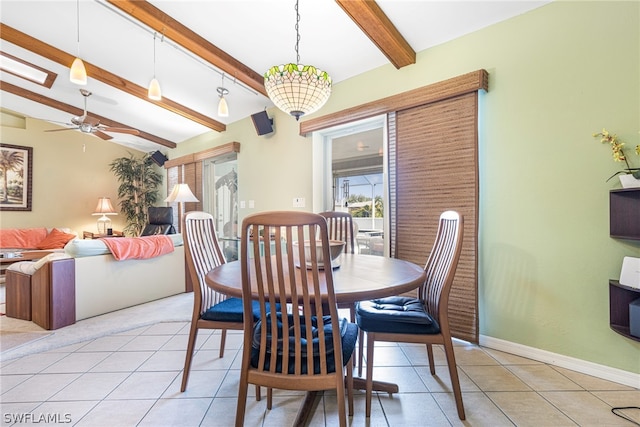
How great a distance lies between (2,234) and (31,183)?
3.62 feet

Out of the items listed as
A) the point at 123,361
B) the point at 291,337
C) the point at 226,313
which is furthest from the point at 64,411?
the point at 291,337

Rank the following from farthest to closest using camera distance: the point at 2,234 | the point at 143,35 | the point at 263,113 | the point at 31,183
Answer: the point at 31,183 < the point at 2,234 < the point at 263,113 < the point at 143,35

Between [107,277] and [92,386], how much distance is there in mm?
1498

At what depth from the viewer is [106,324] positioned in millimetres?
2658

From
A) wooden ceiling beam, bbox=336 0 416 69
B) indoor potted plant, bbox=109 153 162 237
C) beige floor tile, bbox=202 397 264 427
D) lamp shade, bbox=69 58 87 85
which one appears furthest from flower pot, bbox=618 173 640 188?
indoor potted plant, bbox=109 153 162 237

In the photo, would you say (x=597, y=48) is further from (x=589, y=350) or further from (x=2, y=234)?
(x=2, y=234)

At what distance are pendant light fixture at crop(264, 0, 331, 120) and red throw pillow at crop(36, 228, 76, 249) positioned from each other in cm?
559

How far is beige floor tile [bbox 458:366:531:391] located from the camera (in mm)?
1702

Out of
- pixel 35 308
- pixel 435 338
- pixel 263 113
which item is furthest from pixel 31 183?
pixel 435 338

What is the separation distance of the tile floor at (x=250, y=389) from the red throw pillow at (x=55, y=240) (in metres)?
4.02

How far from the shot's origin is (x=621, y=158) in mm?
1703

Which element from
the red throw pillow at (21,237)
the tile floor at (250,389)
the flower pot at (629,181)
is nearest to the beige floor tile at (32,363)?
the tile floor at (250,389)

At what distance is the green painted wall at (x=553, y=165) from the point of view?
1.76m

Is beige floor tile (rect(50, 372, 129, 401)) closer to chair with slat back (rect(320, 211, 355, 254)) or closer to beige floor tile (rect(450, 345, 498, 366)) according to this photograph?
chair with slat back (rect(320, 211, 355, 254))
